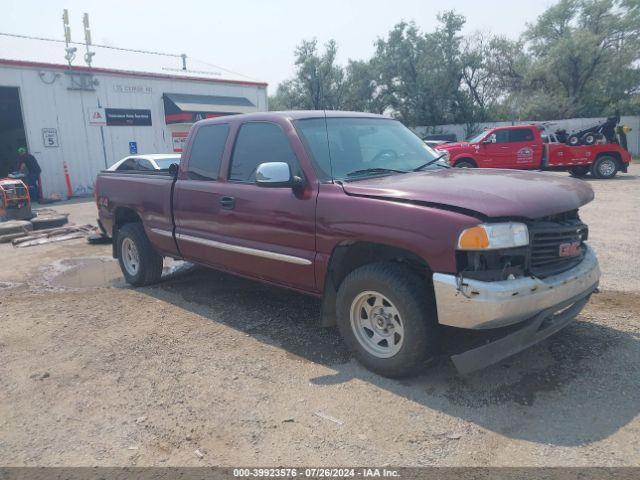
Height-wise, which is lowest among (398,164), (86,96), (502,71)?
(398,164)

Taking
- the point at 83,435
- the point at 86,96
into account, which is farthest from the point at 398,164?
the point at 86,96

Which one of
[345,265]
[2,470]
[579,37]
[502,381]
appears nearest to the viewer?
[2,470]

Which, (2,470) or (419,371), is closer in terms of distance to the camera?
(2,470)

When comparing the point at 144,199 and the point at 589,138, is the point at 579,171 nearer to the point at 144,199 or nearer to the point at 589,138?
the point at 589,138

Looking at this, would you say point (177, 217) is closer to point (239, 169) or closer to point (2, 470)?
point (239, 169)

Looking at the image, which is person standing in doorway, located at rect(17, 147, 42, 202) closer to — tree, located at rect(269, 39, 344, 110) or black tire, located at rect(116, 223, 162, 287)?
black tire, located at rect(116, 223, 162, 287)

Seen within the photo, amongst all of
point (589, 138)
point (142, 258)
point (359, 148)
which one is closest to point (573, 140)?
point (589, 138)

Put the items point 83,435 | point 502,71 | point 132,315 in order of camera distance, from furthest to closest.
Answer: point 502,71
point 132,315
point 83,435

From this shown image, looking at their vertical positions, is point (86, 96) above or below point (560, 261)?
above

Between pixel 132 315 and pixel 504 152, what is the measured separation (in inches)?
614

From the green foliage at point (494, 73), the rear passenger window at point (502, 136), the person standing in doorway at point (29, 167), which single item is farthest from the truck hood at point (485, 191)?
the green foliage at point (494, 73)

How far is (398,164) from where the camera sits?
14.2 feet

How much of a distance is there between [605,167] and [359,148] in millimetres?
16364

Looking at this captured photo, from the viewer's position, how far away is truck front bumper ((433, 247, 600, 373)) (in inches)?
118
